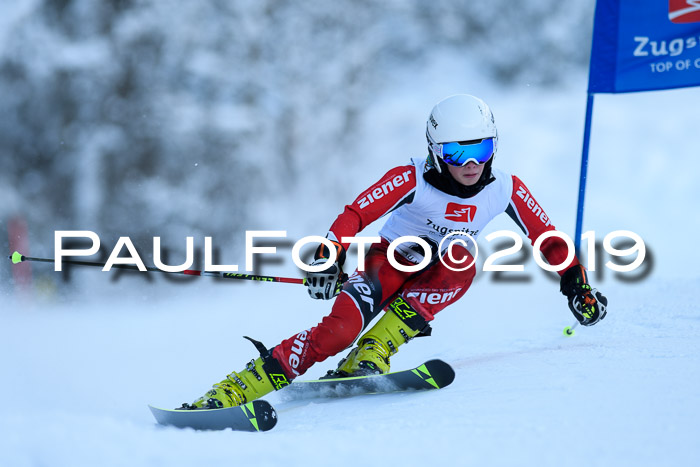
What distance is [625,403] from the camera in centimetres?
255

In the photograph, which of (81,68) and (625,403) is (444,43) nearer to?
(81,68)

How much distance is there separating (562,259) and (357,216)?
1.11m

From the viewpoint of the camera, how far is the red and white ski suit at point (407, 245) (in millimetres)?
3322

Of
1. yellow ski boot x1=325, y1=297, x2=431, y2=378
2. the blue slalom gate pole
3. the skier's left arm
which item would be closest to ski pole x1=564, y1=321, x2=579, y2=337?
the blue slalom gate pole

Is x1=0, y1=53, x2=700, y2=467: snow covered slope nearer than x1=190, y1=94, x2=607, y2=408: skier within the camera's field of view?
Yes

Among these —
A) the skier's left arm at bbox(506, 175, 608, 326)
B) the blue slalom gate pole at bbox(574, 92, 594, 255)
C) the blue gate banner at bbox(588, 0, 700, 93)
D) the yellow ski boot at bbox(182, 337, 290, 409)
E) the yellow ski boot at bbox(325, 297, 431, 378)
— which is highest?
the blue gate banner at bbox(588, 0, 700, 93)

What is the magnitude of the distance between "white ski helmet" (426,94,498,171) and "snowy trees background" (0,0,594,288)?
8.34m

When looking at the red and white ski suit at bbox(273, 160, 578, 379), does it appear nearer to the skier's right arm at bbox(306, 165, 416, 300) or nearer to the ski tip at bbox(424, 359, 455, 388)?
the skier's right arm at bbox(306, 165, 416, 300)

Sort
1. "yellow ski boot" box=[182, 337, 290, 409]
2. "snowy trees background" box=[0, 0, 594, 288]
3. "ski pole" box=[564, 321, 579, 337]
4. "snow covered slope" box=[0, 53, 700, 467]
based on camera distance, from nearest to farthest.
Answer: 1. "snow covered slope" box=[0, 53, 700, 467]
2. "yellow ski boot" box=[182, 337, 290, 409]
3. "ski pole" box=[564, 321, 579, 337]
4. "snowy trees background" box=[0, 0, 594, 288]

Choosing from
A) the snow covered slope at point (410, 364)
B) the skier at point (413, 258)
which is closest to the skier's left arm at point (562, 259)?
the skier at point (413, 258)

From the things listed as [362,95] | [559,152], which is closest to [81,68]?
[362,95]

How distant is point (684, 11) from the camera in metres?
4.29

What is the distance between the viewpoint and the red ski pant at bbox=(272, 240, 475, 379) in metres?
3.30

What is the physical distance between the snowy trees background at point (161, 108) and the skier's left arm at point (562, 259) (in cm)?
823
